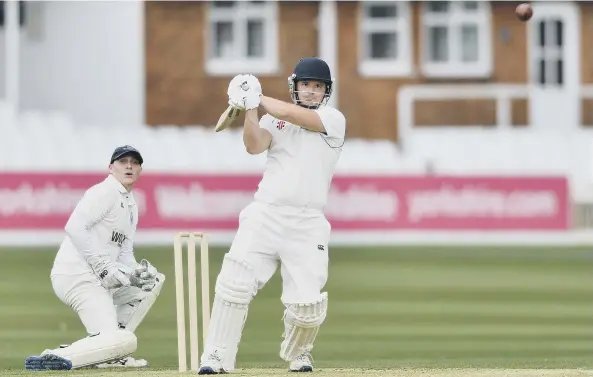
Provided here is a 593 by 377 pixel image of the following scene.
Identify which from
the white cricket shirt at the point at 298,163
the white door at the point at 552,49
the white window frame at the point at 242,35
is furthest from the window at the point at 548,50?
the white cricket shirt at the point at 298,163

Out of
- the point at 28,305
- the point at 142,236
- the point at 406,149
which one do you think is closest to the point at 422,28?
the point at 406,149

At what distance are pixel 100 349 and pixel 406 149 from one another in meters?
13.9

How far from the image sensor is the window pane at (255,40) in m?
24.9

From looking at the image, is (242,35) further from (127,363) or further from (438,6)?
(127,363)

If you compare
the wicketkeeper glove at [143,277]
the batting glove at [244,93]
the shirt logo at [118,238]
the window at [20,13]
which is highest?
the window at [20,13]

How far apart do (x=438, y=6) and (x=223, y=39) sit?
10.7 ft

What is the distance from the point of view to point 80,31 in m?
24.4

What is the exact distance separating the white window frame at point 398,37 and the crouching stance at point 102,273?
16.7 meters

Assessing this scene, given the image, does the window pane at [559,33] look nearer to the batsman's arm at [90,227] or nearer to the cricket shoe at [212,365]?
the batsman's arm at [90,227]

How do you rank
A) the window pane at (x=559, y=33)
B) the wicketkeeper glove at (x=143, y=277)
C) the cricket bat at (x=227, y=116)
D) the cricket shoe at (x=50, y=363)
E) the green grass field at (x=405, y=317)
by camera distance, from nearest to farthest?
the cricket bat at (x=227, y=116) → the cricket shoe at (x=50, y=363) → the wicketkeeper glove at (x=143, y=277) → the green grass field at (x=405, y=317) → the window pane at (x=559, y=33)

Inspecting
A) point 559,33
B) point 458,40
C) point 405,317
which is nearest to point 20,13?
point 458,40

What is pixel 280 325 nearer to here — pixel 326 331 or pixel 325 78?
pixel 326 331

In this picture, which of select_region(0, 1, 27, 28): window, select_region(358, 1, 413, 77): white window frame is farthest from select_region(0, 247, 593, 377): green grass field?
select_region(358, 1, 413, 77): white window frame

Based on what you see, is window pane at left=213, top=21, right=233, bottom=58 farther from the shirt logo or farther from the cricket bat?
the cricket bat
